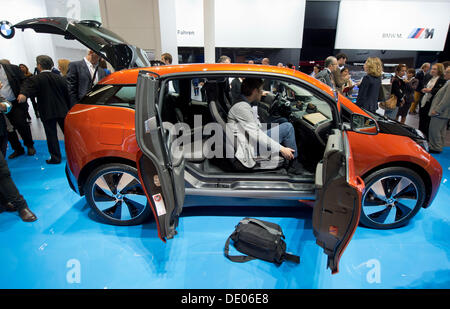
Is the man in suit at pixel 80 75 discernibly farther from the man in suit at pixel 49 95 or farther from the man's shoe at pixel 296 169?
the man's shoe at pixel 296 169

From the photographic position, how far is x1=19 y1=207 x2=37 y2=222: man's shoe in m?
2.45

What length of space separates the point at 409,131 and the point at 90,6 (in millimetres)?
7501

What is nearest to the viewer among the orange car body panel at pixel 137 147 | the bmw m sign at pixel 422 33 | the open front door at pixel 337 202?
the open front door at pixel 337 202

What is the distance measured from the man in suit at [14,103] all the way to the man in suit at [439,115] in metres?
6.71

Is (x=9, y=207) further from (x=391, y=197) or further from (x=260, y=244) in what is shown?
(x=391, y=197)

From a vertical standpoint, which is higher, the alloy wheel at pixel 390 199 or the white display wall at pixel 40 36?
the white display wall at pixel 40 36

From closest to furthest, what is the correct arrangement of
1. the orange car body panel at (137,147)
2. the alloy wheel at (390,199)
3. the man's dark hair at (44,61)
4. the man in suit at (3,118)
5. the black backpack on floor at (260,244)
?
the black backpack on floor at (260,244) → the orange car body panel at (137,147) → the alloy wheel at (390,199) → the man in suit at (3,118) → the man's dark hair at (44,61)

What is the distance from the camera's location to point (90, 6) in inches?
252

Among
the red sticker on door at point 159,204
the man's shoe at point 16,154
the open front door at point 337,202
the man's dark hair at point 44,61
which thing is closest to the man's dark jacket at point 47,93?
the man's dark hair at point 44,61

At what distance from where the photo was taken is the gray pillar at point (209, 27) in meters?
5.87

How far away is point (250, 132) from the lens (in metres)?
2.24

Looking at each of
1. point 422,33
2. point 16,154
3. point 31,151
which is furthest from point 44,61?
point 422,33

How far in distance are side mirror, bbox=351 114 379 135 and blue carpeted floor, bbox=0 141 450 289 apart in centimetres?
93

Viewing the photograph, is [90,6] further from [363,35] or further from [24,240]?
[363,35]
